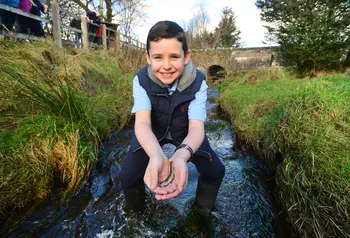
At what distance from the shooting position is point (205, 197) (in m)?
1.98

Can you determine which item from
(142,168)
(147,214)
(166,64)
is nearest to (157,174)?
(142,168)

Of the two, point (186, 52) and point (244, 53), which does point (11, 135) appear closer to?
point (186, 52)

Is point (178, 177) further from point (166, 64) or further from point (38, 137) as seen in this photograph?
point (38, 137)

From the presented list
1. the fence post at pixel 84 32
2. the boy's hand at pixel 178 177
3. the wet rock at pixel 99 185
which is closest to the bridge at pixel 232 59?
the fence post at pixel 84 32

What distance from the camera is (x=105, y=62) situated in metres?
6.82

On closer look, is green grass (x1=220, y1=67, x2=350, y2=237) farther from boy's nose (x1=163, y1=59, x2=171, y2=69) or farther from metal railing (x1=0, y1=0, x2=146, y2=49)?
metal railing (x1=0, y1=0, x2=146, y2=49)

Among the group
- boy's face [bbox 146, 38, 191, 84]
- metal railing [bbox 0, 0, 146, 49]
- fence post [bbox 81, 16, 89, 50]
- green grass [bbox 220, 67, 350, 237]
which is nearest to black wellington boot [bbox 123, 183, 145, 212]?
boy's face [bbox 146, 38, 191, 84]

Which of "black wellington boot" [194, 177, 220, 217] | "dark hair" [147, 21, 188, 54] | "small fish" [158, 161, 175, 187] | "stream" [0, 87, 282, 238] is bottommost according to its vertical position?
"stream" [0, 87, 282, 238]

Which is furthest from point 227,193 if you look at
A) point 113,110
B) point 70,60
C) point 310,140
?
point 70,60

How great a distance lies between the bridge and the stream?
1373 cm

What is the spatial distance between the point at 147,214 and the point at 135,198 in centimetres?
27

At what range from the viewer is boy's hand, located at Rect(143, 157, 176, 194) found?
1125 mm

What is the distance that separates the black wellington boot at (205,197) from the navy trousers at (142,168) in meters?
0.06

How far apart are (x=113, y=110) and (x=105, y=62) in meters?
3.31
